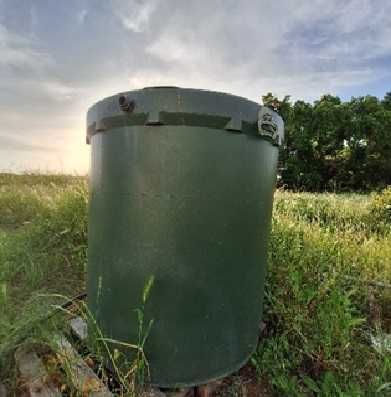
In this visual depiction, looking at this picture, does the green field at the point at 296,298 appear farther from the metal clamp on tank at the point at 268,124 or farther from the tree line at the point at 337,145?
the tree line at the point at 337,145

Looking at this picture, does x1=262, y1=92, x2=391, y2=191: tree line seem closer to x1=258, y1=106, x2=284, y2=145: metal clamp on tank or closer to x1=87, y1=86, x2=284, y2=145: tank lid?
x1=258, y1=106, x2=284, y2=145: metal clamp on tank

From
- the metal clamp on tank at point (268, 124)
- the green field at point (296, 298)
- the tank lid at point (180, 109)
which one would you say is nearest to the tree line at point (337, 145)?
the green field at point (296, 298)

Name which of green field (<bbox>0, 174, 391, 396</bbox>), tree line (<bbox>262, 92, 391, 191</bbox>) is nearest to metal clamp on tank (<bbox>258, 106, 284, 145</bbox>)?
green field (<bbox>0, 174, 391, 396</bbox>)

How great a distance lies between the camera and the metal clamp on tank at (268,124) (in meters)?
1.31

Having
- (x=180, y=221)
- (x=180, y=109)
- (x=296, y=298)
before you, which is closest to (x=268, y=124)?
(x=180, y=109)

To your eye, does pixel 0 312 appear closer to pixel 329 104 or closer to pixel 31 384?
pixel 31 384

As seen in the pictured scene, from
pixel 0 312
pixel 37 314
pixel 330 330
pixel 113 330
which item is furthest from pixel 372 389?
pixel 0 312

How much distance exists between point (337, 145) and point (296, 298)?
18.1 metres

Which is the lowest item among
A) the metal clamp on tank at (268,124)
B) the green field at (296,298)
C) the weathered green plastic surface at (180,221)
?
the green field at (296,298)

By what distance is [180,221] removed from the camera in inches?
47.6

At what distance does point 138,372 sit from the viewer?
1246 millimetres

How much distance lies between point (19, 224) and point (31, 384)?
379 centimetres

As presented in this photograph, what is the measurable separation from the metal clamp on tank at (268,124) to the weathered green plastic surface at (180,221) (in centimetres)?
3

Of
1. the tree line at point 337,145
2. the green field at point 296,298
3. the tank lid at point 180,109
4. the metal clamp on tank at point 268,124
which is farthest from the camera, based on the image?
the tree line at point 337,145
